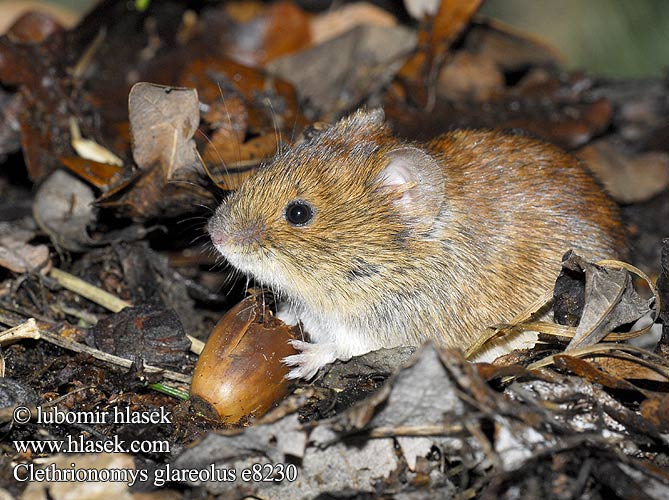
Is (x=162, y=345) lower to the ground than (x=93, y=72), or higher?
lower

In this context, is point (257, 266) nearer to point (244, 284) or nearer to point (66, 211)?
point (244, 284)

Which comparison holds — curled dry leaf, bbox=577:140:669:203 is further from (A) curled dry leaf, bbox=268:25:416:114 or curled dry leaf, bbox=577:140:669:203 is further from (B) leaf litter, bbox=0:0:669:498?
(A) curled dry leaf, bbox=268:25:416:114

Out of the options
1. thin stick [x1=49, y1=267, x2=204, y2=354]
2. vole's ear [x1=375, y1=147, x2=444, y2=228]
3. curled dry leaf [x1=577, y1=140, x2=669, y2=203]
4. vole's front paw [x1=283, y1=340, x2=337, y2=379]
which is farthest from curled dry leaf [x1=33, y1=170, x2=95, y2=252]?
curled dry leaf [x1=577, y1=140, x2=669, y2=203]

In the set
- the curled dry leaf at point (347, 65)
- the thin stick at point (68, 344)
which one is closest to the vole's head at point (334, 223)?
the thin stick at point (68, 344)

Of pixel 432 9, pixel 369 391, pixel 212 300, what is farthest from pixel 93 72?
pixel 369 391

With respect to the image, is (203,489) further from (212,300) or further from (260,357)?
(212,300)

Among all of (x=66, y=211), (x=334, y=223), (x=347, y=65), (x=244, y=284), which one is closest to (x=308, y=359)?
(x=334, y=223)
